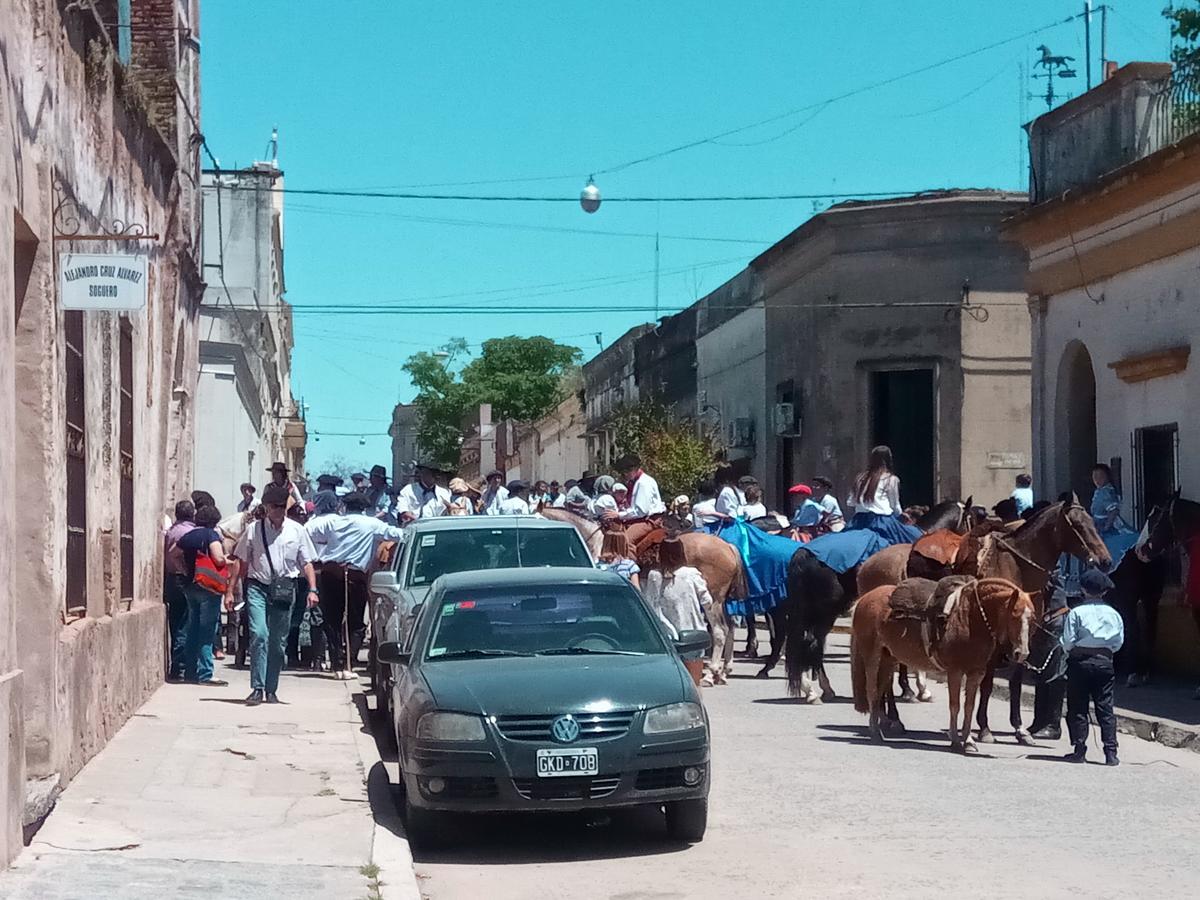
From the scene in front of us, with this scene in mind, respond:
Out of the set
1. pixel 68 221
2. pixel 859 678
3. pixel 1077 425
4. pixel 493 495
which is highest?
pixel 68 221

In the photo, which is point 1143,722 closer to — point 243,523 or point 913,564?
point 913,564

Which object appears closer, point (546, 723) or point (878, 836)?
point (546, 723)

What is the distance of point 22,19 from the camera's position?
30.5ft

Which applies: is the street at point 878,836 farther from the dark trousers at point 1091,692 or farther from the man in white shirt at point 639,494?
the man in white shirt at point 639,494

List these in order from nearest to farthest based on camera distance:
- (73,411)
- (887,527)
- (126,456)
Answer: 1. (73,411)
2. (126,456)
3. (887,527)

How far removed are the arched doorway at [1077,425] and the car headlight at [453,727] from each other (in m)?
14.5

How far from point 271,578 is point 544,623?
207 inches

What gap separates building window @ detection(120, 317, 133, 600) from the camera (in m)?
14.1

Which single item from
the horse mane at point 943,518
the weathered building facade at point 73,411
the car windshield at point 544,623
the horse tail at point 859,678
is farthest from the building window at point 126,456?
the horse mane at point 943,518

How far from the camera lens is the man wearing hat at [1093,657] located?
12.4 meters

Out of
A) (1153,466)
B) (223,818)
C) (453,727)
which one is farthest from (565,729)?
(1153,466)

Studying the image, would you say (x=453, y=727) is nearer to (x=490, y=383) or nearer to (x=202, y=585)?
(x=202, y=585)

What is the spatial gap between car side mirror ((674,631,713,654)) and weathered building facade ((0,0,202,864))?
3.77 m

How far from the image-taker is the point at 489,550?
47.6 ft
